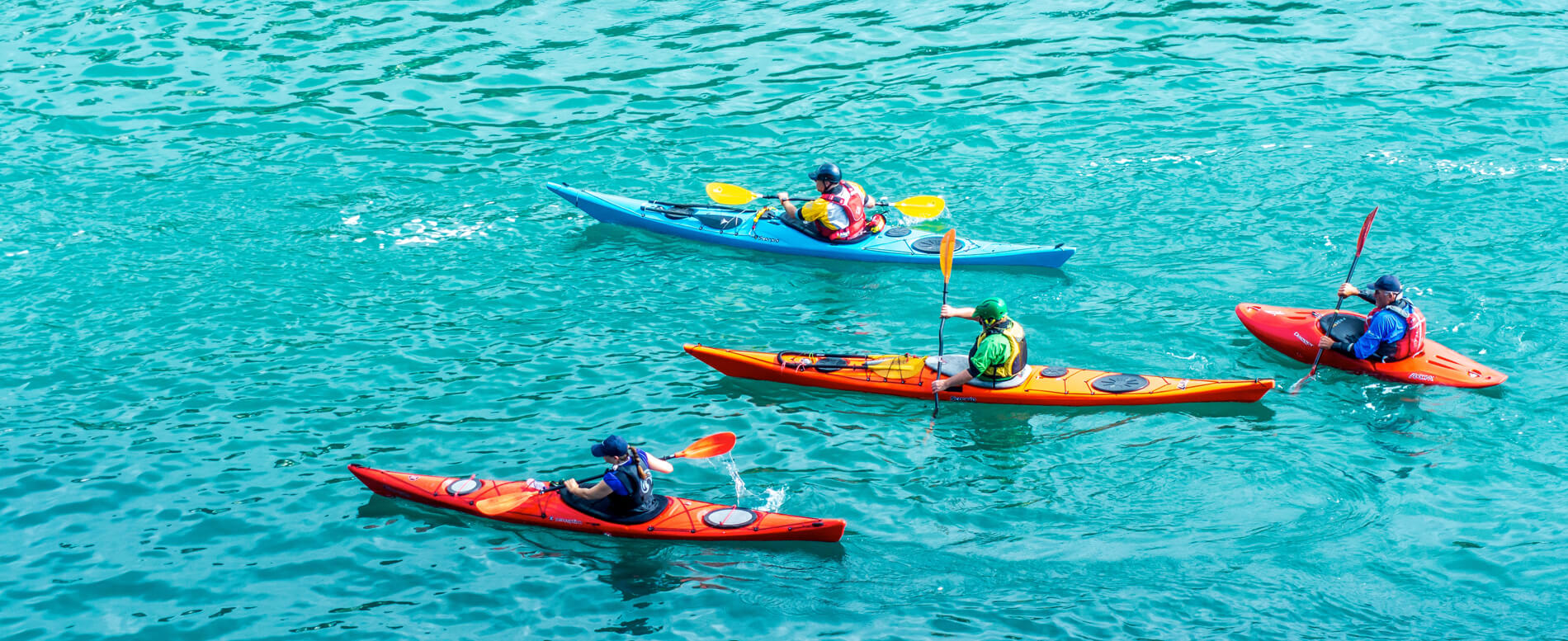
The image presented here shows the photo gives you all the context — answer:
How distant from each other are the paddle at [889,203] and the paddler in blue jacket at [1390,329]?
568 cm

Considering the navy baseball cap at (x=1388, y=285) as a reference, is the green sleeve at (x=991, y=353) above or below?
below

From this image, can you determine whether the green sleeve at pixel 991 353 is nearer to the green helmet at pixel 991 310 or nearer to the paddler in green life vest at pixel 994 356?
the paddler in green life vest at pixel 994 356

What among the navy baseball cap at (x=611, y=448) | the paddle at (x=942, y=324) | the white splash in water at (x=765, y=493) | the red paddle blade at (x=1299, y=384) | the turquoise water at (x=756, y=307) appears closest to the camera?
the turquoise water at (x=756, y=307)

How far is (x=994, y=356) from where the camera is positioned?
513 inches

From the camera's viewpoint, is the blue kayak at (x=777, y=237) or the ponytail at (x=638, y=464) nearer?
the ponytail at (x=638, y=464)

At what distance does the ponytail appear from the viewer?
1105 centimetres

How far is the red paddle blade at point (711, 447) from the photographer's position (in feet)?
37.3

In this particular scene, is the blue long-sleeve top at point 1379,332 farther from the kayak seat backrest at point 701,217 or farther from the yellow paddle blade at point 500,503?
the yellow paddle blade at point 500,503

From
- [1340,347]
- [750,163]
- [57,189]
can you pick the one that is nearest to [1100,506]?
[1340,347]

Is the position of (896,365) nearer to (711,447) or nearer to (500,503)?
(711,447)

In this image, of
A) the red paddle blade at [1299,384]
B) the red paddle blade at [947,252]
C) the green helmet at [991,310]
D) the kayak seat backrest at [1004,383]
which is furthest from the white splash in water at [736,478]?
the red paddle blade at [1299,384]

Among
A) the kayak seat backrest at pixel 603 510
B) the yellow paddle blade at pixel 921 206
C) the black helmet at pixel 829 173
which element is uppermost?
the black helmet at pixel 829 173

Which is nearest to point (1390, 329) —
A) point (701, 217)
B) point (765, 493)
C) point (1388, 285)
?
point (1388, 285)

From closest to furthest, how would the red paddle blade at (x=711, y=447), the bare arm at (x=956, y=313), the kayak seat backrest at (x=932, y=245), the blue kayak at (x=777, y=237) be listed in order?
the red paddle blade at (x=711, y=447), the bare arm at (x=956, y=313), the blue kayak at (x=777, y=237), the kayak seat backrest at (x=932, y=245)
